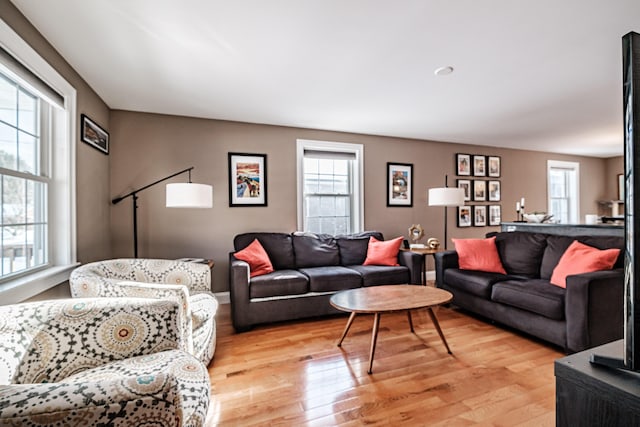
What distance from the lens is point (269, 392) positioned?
1.97m

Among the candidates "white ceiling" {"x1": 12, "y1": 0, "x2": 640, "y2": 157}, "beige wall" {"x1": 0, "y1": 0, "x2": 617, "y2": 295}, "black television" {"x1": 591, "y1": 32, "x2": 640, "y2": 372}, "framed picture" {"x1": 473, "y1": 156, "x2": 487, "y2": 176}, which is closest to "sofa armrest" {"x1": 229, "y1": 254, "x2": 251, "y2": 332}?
"beige wall" {"x1": 0, "y1": 0, "x2": 617, "y2": 295}

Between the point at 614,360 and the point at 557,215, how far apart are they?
23.3 feet

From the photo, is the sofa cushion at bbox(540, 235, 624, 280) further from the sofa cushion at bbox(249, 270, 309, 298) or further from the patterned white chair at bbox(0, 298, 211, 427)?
the patterned white chair at bbox(0, 298, 211, 427)

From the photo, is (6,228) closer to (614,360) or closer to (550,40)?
(614,360)

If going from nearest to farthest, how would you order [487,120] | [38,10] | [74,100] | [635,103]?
[635,103]
[38,10]
[74,100]
[487,120]

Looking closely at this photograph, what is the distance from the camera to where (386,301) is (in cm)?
242

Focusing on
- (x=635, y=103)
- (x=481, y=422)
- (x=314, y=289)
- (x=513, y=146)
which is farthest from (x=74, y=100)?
(x=513, y=146)

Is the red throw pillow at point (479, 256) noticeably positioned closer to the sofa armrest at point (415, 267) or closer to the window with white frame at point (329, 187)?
the sofa armrest at point (415, 267)

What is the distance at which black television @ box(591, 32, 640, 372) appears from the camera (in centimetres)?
64

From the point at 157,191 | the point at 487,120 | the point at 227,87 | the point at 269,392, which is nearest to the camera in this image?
the point at 269,392

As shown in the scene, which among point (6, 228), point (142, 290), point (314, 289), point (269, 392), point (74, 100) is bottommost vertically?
point (269, 392)

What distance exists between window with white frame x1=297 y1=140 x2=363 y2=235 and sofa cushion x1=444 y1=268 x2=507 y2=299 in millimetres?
1508

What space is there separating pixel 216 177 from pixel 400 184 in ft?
9.03

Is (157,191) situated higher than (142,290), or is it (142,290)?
(157,191)
